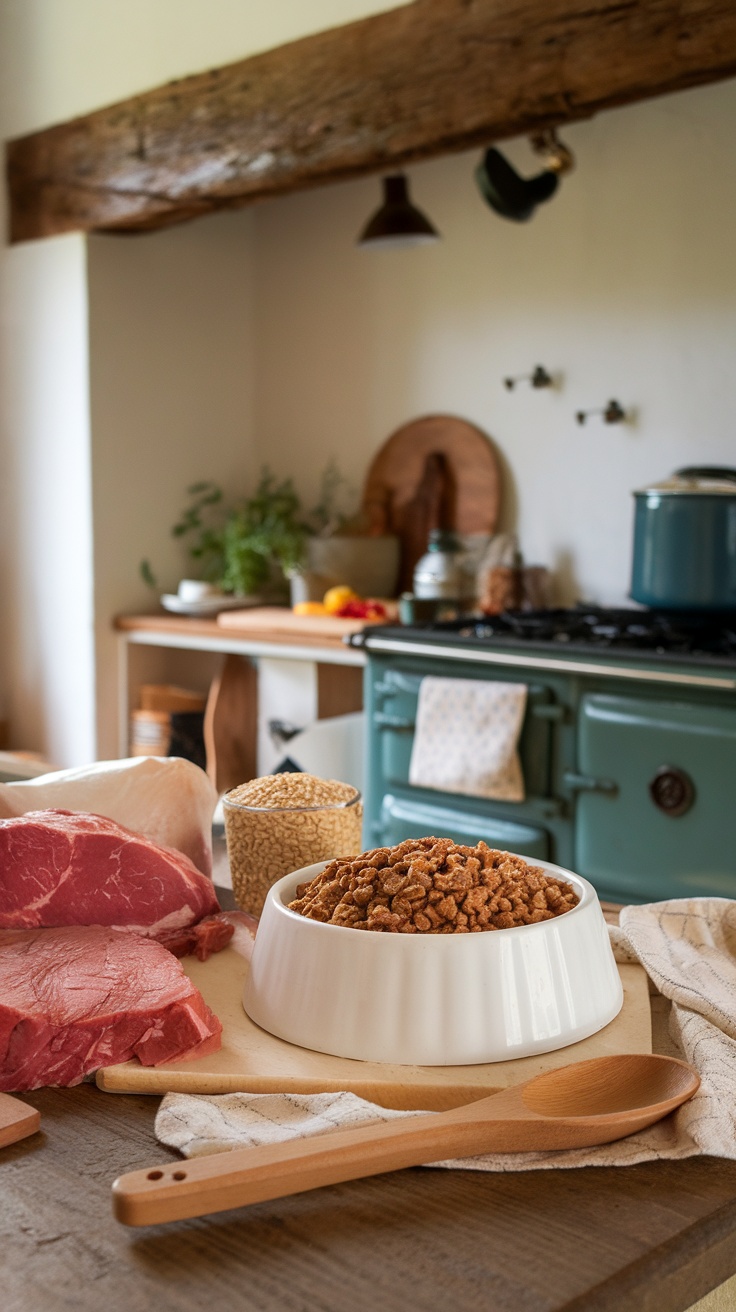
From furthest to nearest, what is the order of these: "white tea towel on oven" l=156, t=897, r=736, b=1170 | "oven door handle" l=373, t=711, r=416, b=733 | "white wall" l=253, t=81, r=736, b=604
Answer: "white wall" l=253, t=81, r=736, b=604 → "oven door handle" l=373, t=711, r=416, b=733 → "white tea towel on oven" l=156, t=897, r=736, b=1170

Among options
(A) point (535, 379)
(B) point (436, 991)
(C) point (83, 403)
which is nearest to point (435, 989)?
(B) point (436, 991)

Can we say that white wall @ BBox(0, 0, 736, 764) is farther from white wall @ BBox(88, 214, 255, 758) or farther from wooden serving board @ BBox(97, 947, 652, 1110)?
wooden serving board @ BBox(97, 947, 652, 1110)

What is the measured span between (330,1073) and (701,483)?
2.07 meters

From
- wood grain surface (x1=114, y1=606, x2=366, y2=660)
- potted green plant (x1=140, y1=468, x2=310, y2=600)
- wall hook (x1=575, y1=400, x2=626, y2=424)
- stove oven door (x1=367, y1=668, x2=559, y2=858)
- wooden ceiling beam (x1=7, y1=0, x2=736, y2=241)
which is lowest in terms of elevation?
stove oven door (x1=367, y1=668, x2=559, y2=858)

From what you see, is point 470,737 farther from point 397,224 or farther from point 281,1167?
point 281,1167

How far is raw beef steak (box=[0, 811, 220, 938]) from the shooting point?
0.94 m

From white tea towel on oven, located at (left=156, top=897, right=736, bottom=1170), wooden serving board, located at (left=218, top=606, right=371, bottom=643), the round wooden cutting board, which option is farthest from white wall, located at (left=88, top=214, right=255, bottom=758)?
white tea towel on oven, located at (left=156, top=897, right=736, bottom=1170)

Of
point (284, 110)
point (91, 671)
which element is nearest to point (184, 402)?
point (91, 671)

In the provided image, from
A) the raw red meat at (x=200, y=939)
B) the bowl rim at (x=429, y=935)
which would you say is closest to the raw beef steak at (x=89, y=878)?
the raw red meat at (x=200, y=939)

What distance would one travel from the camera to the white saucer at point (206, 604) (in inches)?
144

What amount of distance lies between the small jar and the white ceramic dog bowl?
22 centimetres

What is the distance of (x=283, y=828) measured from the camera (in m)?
1.04

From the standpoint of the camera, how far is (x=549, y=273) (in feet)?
11.2

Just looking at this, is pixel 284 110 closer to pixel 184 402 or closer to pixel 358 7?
pixel 358 7
